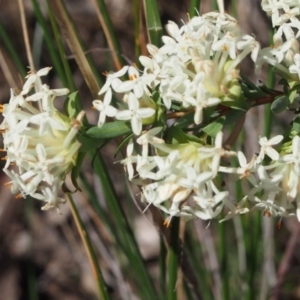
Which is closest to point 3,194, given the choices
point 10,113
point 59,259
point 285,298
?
point 59,259

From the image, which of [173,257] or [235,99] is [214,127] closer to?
[235,99]

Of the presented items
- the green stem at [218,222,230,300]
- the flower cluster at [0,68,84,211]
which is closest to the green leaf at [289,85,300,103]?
the flower cluster at [0,68,84,211]

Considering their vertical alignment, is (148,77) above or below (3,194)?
above

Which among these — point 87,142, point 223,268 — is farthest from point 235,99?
point 223,268

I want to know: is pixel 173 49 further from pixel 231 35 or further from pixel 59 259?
pixel 59 259

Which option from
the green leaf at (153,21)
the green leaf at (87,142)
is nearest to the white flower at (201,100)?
the green leaf at (87,142)

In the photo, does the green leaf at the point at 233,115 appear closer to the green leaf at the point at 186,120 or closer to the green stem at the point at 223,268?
the green leaf at the point at 186,120

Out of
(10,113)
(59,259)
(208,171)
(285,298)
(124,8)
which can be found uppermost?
(10,113)

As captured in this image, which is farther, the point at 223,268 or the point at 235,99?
the point at 223,268
